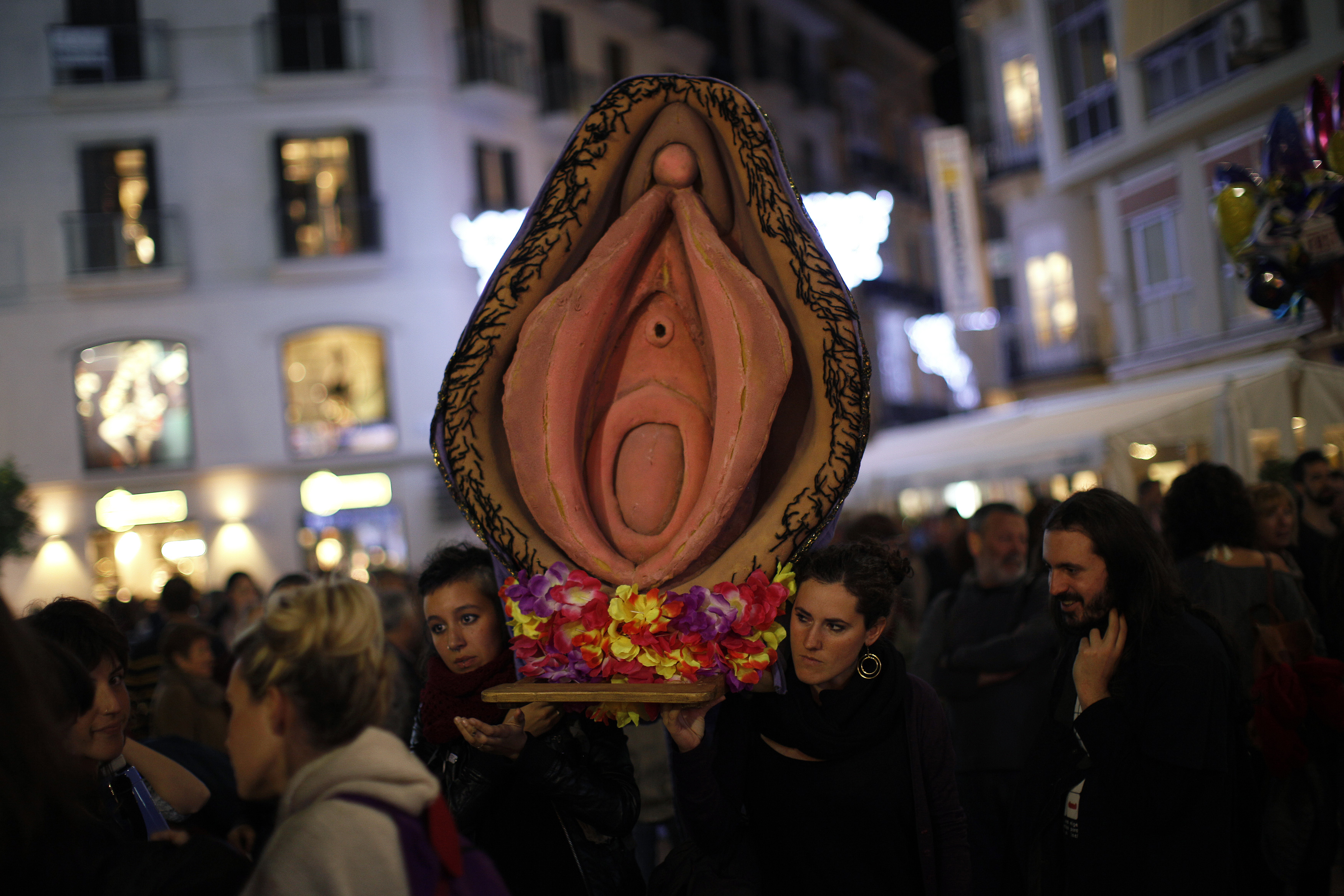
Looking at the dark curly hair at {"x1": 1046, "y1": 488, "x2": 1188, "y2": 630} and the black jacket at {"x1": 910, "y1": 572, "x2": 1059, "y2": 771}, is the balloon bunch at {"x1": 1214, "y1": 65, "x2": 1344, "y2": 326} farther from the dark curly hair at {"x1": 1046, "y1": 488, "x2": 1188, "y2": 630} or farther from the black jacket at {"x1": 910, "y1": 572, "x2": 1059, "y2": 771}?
the dark curly hair at {"x1": 1046, "y1": 488, "x2": 1188, "y2": 630}

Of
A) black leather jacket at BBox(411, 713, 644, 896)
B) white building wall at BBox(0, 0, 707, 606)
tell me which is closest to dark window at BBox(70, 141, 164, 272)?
white building wall at BBox(0, 0, 707, 606)

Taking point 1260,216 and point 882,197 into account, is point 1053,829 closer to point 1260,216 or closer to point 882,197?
point 1260,216

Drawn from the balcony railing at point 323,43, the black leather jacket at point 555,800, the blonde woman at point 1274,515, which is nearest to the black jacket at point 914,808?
the black leather jacket at point 555,800

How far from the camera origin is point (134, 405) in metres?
15.5

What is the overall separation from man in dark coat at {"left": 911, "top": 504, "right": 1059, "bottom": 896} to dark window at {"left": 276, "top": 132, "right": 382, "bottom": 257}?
13384 millimetres

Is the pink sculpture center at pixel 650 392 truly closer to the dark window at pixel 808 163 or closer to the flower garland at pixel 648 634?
the flower garland at pixel 648 634

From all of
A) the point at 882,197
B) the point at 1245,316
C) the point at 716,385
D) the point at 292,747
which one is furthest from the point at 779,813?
the point at 1245,316

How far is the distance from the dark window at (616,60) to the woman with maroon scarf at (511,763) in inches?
707

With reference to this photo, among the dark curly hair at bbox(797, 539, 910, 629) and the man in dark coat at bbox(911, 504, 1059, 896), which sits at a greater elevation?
the dark curly hair at bbox(797, 539, 910, 629)

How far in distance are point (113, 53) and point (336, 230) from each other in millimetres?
3677

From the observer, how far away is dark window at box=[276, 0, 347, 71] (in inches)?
628

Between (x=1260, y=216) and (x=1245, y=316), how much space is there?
731 centimetres

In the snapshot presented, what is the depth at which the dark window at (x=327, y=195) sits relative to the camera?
15742mm

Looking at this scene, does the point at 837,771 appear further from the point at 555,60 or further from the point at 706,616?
the point at 555,60
